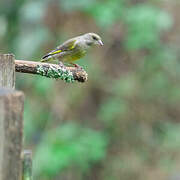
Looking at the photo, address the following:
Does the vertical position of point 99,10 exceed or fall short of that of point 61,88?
it exceeds it

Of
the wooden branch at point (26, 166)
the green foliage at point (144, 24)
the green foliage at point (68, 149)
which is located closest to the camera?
the wooden branch at point (26, 166)

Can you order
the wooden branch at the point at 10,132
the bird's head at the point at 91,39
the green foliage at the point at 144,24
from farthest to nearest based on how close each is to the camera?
the green foliage at the point at 144,24, the bird's head at the point at 91,39, the wooden branch at the point at 10,132

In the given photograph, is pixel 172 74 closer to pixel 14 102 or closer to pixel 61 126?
pixel 61 126

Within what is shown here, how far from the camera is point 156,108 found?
801 centimetres

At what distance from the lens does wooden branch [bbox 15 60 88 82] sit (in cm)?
273

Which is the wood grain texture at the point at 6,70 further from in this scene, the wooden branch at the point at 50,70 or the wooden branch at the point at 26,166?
the wooden branch at the point at 26,166

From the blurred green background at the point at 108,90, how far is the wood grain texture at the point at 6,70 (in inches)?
177

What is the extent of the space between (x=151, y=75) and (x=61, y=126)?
191 centimetres

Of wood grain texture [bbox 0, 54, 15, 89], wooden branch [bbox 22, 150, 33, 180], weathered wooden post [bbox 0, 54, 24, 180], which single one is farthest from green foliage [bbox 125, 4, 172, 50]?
weathered wooden post [bbox 0, 54, 24, 180]

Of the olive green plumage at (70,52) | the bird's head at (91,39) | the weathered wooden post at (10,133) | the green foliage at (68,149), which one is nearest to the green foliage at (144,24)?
the green foliage at (68,149)

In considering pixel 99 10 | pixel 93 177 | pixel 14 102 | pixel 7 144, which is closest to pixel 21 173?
pixel 7 144

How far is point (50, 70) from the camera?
115 inches

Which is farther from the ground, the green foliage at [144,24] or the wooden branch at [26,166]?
the green foliage at [144,24]

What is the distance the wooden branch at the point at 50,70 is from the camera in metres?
2.73
